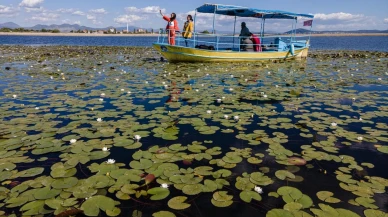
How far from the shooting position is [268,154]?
12.7 ft

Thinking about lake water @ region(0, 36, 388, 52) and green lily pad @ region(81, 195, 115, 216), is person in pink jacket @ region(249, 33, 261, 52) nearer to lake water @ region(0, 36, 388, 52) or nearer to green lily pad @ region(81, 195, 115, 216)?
green lily pad @ region(81, 195, 115, 216)

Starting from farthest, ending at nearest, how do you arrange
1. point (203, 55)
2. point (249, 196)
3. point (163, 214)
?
point (203, 55) → point (249, 196) → point (163, 214)

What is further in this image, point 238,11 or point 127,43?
point 127,43

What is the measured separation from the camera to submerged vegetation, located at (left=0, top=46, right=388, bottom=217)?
106 inches

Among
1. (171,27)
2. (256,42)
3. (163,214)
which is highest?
(171,27)

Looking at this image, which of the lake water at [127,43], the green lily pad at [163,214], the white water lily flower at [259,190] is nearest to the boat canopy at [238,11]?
the white water lily flower at [259,190]

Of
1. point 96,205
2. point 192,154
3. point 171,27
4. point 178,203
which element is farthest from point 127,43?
point 178,203

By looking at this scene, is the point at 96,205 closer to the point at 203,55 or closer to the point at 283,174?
the point at 283,174

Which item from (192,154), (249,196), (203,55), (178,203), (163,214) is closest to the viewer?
(163,214)

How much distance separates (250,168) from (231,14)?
51.3ft

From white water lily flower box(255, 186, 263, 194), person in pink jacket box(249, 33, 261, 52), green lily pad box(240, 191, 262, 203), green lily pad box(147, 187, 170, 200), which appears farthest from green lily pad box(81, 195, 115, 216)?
person in pink jacket box(249, 33, 261, 52)

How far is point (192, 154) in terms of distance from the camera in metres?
3.81

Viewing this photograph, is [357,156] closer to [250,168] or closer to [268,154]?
[268,154]

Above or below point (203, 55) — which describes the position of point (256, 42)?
above
